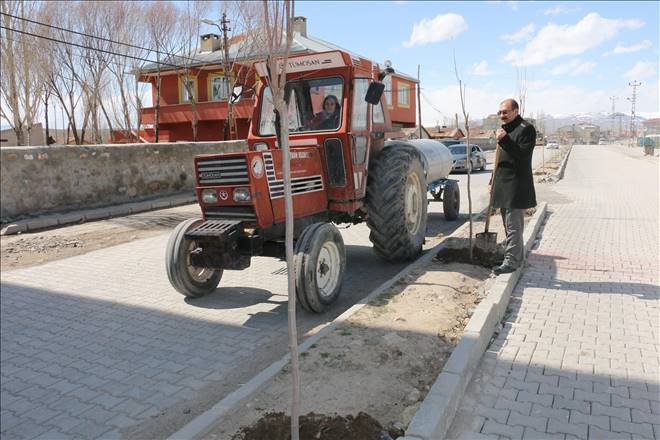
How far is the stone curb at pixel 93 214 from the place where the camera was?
10.2 meters

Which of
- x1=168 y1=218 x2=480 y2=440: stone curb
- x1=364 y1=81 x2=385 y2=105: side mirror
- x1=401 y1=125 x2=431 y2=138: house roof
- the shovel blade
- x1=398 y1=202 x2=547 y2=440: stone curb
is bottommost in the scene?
x1=168 y1=218 x2=480 y2=440: stone curb

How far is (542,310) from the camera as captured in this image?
4.97 m

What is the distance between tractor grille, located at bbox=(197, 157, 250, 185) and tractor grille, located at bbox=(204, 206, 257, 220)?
0.28 m

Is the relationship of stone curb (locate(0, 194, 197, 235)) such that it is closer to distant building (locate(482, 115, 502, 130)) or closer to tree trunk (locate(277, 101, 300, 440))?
distant building (locate(482, 115, 502, 130))

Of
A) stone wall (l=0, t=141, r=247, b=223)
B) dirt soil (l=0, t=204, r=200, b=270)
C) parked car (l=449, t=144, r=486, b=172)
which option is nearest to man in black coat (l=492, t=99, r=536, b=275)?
dirt soil (l=0, t=204, r=200, b=270)

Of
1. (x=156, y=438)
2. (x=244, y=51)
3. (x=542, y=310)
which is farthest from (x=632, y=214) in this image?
(x=244, y=51)

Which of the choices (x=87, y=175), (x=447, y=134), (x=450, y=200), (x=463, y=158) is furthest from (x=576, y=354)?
(x=447, y=134)

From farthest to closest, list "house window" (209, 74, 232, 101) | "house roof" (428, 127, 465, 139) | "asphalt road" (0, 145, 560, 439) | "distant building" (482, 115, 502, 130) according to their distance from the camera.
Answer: "house roof" (428, 127, 465, 139) → "house window" (209, 74, 232, 101) → "distant building" (482, 115, 502, 130) → "asphalt road" (0, 145, 560, 439)

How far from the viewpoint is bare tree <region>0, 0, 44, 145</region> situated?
17.5 meters

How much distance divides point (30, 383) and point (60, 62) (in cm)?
2353

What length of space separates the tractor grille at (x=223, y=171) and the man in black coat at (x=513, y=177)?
2828 millimetres

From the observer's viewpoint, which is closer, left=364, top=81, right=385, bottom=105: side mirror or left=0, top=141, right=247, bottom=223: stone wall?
left=364, top=81, right=385, bottom=105: side mirror

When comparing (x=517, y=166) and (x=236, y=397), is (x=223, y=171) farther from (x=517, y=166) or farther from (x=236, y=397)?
(x=517, y=166)

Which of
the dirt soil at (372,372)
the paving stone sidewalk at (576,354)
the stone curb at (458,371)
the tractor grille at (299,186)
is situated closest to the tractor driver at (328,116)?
the tractor grille at (299,186)
